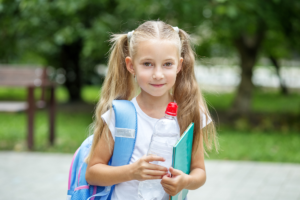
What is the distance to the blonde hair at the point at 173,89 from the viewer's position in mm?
1866

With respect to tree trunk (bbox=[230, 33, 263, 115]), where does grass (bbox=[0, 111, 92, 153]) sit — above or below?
below

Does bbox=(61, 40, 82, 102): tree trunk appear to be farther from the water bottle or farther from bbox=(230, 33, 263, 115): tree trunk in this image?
the water bottle

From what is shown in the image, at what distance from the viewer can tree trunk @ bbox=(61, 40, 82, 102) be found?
514 inches

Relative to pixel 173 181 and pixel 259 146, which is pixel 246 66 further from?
pixel 173 181

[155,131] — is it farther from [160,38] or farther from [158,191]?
[160,38]

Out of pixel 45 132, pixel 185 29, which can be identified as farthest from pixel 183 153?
pixel 45 132

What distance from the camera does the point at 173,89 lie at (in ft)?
6.77

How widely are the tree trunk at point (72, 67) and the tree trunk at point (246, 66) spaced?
5581mm

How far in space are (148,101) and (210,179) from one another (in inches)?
125

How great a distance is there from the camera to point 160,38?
→ 5.83 ft

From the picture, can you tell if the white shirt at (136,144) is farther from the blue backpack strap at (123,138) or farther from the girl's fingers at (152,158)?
the girl's fingers at (152,158)

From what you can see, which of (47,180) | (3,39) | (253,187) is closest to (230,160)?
(253,187)

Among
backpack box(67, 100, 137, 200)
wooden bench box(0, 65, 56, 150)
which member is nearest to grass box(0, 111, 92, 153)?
wooden bench box(0, 65, 56, 150)

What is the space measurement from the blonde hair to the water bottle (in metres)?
0.17
